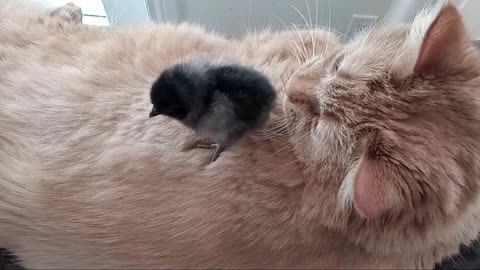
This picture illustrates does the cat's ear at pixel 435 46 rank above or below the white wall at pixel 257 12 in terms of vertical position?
above

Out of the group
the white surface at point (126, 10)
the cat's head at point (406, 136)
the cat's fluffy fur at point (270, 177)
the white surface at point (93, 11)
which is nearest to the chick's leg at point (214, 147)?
the cat's fluffy fur at point (270, 177)

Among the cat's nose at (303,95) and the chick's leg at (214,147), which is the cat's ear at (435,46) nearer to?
the cat's nose at (303,95)

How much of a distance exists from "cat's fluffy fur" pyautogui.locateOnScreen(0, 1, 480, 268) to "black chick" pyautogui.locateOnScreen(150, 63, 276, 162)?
0.18 feet

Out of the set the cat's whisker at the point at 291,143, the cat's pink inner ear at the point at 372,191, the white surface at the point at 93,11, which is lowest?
the white surface at the point at 93,11

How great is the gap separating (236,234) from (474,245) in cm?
53

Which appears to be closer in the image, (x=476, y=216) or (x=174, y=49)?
(x=476, y=216)

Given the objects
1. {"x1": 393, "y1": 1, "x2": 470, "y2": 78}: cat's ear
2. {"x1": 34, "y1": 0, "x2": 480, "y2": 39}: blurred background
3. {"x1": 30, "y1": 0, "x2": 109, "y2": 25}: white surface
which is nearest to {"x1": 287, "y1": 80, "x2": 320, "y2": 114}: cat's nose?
{"x1": 393, "y1": 1, "x2": 470, "y2": 78}: cat's ear

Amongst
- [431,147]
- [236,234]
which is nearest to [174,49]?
[236,234]

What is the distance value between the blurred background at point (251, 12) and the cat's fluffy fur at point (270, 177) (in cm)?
63

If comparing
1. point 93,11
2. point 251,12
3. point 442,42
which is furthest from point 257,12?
point 442,42

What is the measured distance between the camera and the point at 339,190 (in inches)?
34.3

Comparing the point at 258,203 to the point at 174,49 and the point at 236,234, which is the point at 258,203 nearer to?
the point at 236,234

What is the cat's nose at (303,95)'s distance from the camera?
3.11ft

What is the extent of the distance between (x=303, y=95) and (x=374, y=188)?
29 cm
